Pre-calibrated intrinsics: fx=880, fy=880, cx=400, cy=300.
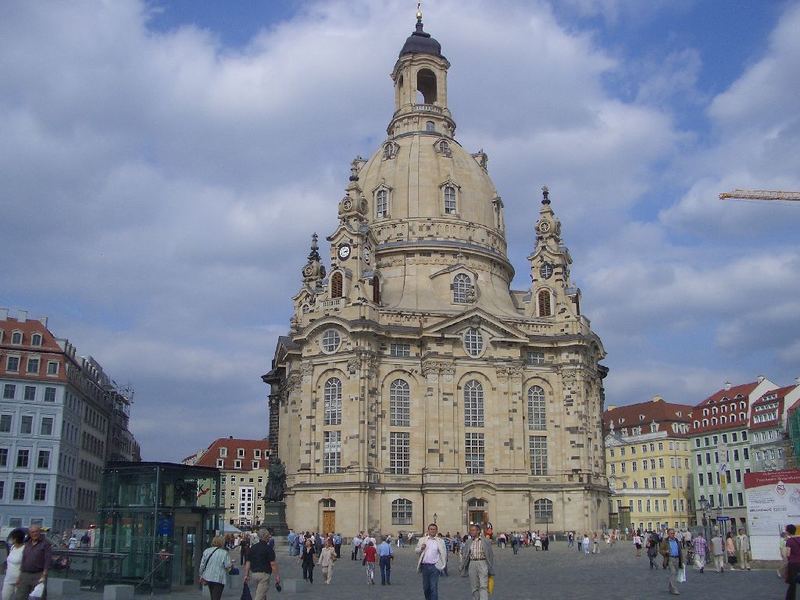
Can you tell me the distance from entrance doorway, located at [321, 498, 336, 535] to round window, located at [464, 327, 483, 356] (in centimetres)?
1588

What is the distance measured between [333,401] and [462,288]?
1505 cm

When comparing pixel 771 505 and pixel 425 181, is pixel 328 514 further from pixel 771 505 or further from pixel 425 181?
pixel 771 505

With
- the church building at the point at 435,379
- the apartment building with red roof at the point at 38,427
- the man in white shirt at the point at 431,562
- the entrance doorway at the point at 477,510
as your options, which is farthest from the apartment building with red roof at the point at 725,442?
the man in white shirt at the point at 431,562

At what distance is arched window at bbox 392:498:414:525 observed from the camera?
6575 centimetres

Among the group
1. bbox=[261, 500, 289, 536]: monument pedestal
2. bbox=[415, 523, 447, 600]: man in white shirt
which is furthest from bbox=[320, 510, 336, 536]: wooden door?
bbox=[415, 523, 447, 600]: man in white shirt

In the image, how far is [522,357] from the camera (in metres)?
71.1

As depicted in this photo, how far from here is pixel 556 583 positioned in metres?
33.3

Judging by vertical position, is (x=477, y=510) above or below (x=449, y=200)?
below

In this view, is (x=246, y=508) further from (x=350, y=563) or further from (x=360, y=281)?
(x=350, y=563)

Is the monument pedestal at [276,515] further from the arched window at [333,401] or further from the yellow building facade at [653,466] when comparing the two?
the yellow building facade at [653,466]

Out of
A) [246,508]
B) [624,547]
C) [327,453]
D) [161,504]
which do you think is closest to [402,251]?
[327,453]

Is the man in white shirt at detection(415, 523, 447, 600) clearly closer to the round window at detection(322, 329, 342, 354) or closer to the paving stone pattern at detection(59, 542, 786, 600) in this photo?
the paving stone pattern at detection(59, 542, 786, 600)

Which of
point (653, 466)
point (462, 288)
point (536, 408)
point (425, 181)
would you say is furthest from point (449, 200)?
point (653, 466)

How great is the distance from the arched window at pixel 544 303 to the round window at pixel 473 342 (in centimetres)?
792
